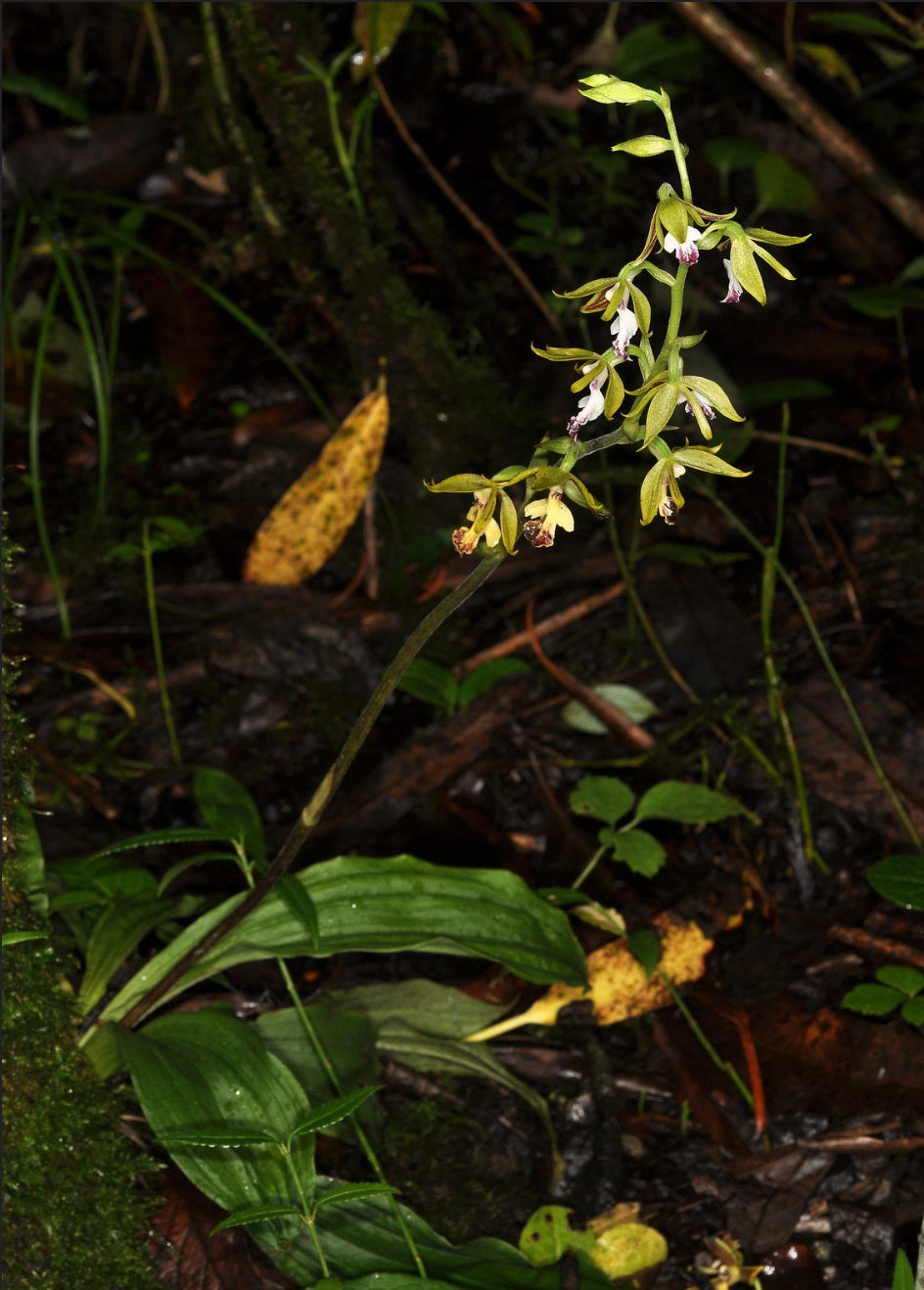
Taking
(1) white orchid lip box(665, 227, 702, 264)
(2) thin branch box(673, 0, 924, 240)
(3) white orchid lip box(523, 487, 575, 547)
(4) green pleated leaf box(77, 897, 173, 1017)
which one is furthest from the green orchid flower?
(2) thin branch box(673, 0, 924, 240)

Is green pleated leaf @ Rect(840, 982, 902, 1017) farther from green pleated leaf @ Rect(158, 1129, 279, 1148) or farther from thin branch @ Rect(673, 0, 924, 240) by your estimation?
thin branch @ Rect(673, 0, 924, 240)

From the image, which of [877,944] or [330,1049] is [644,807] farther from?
[330,1049]

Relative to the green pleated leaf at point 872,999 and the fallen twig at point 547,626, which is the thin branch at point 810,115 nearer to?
the fallen twig at point 547,626

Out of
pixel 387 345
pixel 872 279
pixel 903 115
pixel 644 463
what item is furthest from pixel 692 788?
pixel 903 115

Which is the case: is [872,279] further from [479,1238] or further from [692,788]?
[479,1238]

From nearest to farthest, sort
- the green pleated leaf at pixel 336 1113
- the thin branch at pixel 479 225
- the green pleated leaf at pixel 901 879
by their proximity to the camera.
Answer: the green pleated leaf at pixel 336 1113
the green pleated leaf at pixel 901 879
the thin branch at pixel 479 225

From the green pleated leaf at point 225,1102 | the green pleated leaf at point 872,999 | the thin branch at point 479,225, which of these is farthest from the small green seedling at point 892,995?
the thin branch at point 479,225
